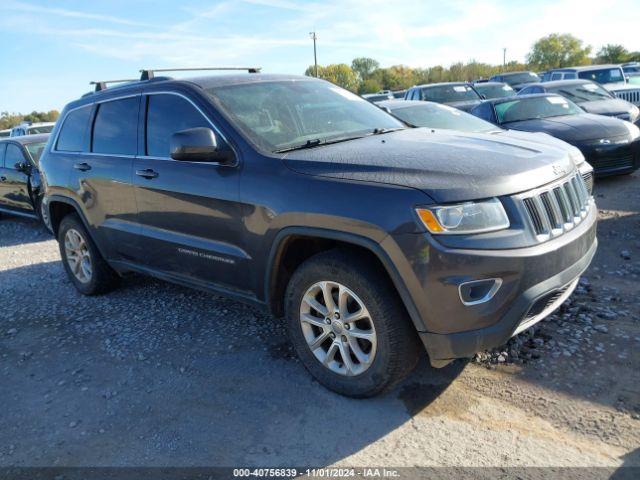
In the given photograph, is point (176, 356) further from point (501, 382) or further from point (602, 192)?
point (602, 192)

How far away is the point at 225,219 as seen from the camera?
11.5ft

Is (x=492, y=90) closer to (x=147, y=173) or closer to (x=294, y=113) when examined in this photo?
(x=294, y=113)

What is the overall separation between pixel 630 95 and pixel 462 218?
13.8m

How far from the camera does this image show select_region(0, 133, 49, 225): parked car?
8852 millimetres

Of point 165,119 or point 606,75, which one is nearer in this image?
point 165,119

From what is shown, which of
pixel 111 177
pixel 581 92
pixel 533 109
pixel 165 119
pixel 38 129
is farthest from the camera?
pixel 38 129

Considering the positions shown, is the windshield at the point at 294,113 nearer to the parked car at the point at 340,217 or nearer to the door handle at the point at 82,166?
the parked car at the point at 340,217

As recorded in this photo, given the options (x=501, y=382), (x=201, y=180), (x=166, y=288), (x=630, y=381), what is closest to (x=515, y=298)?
(x=501, y=382)

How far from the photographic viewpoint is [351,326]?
3.04 metres

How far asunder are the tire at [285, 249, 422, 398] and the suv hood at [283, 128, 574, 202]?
19.0 inches

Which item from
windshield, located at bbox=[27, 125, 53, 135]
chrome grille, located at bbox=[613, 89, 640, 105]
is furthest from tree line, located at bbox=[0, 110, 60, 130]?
chrome grille, located at bbox=[613, 89, 640, 105]

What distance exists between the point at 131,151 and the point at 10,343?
1.88 meters

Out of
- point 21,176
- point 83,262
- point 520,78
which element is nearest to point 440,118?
point 83,262

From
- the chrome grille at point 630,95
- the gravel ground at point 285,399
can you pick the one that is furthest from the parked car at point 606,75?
the gravel ground at point 285,399
